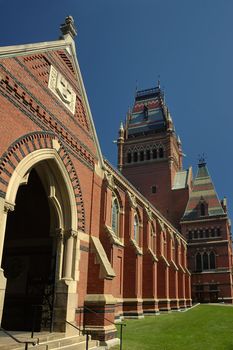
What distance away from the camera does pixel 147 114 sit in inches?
2547

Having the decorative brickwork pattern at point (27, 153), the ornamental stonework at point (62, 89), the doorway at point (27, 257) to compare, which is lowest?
the doorway at point (27, 257)

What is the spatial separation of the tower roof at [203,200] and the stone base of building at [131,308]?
2909 centimetres

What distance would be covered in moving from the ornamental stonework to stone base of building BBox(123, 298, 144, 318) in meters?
15.1

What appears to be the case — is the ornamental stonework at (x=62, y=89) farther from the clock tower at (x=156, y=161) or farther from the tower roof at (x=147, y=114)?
the tower roof at (x=147, y=114)

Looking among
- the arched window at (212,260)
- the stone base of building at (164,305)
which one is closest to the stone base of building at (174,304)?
the stone base of building at (164,305)

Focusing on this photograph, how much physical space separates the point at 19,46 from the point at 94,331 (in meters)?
10.9

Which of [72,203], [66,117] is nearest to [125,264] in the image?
[72,203]

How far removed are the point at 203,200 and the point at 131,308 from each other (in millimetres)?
31912

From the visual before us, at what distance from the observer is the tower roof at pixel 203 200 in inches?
2051

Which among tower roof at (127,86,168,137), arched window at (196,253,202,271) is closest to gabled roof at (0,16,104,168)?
arched window at (196,253,202,271)

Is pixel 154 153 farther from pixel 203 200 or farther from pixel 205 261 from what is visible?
pixel 205 261

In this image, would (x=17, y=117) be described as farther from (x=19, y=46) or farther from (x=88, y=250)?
(x=88, y=250)

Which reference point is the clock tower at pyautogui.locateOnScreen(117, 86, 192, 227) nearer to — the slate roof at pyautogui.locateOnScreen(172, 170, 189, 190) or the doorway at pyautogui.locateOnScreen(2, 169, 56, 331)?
the slate roof at pyautogui.locateOnScreen(172, 170, 189, 190)

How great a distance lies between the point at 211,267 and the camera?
47500 mm
